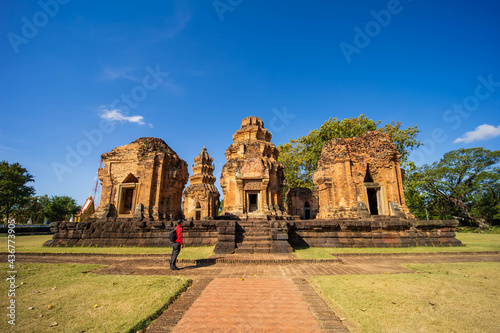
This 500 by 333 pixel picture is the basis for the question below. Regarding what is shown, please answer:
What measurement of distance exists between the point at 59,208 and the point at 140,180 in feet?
120

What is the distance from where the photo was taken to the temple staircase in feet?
28.0

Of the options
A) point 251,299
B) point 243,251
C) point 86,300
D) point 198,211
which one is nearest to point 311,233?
point 243,251

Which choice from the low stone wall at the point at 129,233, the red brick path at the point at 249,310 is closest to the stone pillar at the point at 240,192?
the low stone wall at the point at 129,233

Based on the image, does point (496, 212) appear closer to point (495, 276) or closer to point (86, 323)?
point (495, 276)

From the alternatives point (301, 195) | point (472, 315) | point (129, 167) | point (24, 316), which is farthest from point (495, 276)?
point (301, 195)

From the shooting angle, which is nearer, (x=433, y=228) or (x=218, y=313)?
(x=218, y=313)

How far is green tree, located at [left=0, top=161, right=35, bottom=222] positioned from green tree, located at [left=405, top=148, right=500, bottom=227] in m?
45.0

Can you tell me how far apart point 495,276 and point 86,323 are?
7.90m

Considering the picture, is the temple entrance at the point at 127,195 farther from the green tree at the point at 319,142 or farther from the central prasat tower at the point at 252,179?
the green tree at the point at 319,142

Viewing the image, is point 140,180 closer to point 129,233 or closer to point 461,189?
point 129,233

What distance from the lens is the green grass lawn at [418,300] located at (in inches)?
111

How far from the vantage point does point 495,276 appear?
16.5 ft

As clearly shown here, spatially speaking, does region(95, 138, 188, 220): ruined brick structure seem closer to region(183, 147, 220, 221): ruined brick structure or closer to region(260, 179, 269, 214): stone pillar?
region(260, 179, 269, 214): stone pillar

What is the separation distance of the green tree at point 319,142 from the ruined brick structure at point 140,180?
16876mm
